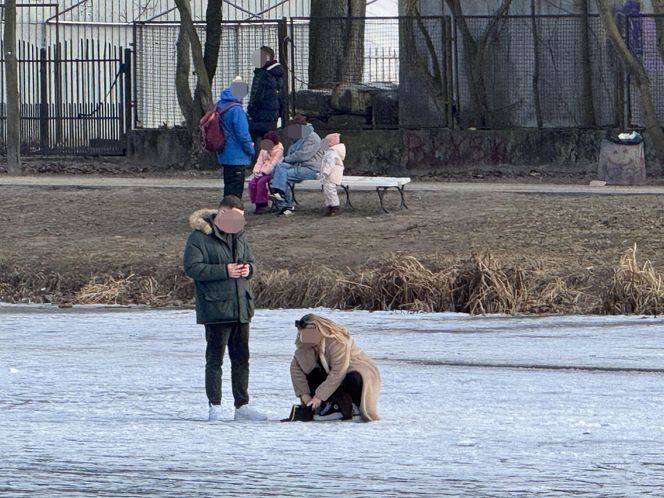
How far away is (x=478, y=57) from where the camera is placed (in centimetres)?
2517

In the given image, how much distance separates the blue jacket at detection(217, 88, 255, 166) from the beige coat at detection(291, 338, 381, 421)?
8590 millimetres

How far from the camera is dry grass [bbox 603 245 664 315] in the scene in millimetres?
14242

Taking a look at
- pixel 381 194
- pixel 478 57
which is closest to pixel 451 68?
pixel 478 57

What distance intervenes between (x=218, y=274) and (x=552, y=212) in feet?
32.3

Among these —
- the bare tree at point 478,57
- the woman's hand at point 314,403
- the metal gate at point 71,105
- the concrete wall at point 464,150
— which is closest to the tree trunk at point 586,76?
the concrete wall at point 464,150

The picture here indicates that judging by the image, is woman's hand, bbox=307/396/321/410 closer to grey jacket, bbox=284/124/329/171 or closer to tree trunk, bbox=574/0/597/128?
grey jacket, bbox=284/124/329/171

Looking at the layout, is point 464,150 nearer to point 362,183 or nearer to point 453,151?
point 453,151

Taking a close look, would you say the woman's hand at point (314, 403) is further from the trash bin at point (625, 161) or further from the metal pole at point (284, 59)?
the metal pole at point (284, 59)

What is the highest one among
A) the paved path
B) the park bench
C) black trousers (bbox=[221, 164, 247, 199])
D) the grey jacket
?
the grey jacket

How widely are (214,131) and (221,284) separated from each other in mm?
8328

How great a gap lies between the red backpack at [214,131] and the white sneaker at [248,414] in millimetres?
8386

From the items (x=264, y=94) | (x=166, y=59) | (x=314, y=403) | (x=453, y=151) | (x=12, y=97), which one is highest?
(x=166, y=59)

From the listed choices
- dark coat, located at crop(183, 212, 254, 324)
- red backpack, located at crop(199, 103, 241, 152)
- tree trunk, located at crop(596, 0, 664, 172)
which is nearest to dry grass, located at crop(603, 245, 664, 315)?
red backpack, located at crop(199, 103, 241, 152)

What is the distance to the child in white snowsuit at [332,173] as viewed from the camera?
18.7 m
